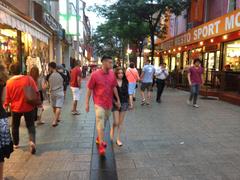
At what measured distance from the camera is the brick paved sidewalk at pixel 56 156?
4.47m

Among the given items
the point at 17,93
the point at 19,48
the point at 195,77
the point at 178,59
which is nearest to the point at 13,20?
the point at 19,48

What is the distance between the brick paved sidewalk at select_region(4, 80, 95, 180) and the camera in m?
4.47

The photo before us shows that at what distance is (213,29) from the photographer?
595 inches

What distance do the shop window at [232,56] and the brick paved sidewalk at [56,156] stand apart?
9.92m

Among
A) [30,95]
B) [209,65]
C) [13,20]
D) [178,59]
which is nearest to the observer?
[30,95]

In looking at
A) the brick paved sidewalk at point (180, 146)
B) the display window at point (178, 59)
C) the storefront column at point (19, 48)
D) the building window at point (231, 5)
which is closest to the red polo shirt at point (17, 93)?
the brick paved sidewalk at point (180, 146)

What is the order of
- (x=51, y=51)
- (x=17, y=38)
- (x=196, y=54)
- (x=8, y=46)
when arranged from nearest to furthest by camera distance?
(x=8, y=46), (x=17, y=38), (x=51, y=51), (x=196, y=54)

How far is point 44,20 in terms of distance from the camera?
46.3 feet

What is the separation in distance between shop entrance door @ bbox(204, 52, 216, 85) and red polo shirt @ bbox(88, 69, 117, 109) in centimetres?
1231

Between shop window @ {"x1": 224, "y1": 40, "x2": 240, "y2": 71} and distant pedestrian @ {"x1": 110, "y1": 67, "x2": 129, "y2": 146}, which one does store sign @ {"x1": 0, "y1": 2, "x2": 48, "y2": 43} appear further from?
shop window @ {"x1": 224, "y1": 40, "x2": 240, "y2": 71}

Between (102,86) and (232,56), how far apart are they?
11.9 meters

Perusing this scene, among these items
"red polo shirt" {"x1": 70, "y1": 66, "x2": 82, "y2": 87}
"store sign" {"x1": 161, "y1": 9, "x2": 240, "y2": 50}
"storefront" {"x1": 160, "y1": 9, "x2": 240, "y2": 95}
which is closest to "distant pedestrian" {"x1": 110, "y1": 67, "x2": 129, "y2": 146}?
"red polo shirt" {"x1": 70, "y1": 66, "x2": 82, "y2": 87}

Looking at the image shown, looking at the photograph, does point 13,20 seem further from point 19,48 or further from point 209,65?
point 209,65

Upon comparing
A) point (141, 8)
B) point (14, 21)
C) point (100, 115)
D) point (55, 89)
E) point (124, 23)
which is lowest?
point (100, 115)
